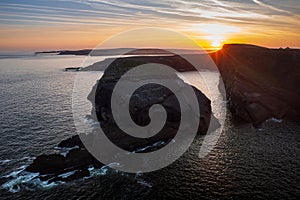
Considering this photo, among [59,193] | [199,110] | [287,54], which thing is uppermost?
[287,54]

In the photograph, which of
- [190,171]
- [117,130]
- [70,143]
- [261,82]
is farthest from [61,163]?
[261,82]

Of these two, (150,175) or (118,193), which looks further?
(150,175)

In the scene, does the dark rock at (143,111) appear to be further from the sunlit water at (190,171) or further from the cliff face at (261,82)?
the cliff face at (261,82)

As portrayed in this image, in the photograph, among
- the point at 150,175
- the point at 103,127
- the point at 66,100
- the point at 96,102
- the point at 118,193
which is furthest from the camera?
the point at 66,100

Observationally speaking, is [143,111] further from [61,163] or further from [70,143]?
[61,163]

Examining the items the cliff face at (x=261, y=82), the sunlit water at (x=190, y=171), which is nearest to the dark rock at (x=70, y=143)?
the sunlit water at (x=190, y=171)

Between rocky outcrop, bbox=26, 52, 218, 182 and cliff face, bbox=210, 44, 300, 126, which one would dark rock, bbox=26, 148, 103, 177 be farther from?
cliff face, bbox=210, 44, 300, 126

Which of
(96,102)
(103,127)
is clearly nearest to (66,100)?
(96,102)

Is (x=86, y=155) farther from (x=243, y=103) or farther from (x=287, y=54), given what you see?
(x=287, y=54)
